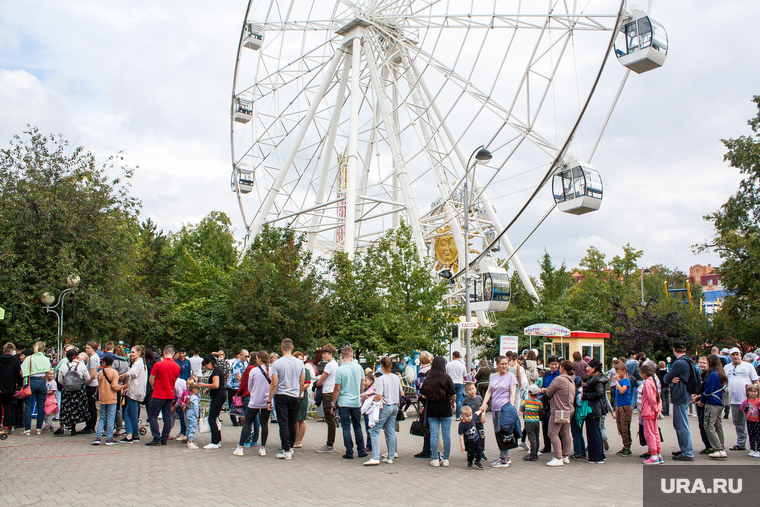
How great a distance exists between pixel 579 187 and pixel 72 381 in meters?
14.8

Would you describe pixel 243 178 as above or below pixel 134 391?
above

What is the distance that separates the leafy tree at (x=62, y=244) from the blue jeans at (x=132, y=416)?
8.35 metres

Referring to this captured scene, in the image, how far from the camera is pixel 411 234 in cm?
2661

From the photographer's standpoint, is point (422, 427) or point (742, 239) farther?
point (742, 239)

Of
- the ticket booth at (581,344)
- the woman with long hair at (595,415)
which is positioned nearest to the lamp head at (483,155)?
the ticket booth at (581,344)

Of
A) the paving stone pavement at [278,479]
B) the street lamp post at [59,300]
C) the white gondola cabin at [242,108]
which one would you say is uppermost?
the white gondola cabin at [242,108]

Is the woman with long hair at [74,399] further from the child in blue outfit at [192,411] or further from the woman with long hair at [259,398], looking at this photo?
the woman with long hair at [259,398]

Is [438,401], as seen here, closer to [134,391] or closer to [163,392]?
[163,392]

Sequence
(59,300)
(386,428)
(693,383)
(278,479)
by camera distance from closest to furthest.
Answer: (278,479)
(386,428)
(693,383)
(59,300)

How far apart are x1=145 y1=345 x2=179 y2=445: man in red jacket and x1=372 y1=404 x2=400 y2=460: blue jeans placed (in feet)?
12.5

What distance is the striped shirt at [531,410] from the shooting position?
10.5 meters

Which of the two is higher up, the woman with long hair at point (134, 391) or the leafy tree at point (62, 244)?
the leafy tree at point (62, 244)

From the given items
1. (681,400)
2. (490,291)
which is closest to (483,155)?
(490,291)
